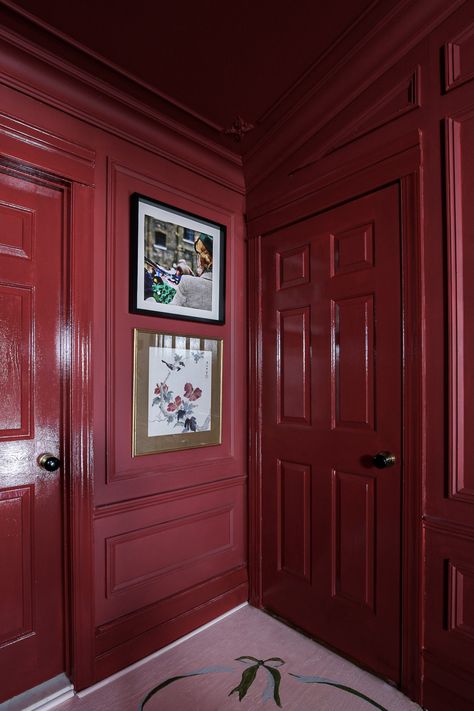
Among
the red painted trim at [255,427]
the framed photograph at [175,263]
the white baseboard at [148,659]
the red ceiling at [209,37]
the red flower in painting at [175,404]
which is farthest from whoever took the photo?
the red painted trim at [255,427]

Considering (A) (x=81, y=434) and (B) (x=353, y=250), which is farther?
(B) (x=353, y=250)

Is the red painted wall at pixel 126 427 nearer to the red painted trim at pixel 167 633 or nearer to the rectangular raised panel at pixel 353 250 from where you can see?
the red painted trim at pixel 167 633

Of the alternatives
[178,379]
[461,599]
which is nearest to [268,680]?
[461,599]

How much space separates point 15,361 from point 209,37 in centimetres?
163

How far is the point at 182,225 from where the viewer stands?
2338 millimetres

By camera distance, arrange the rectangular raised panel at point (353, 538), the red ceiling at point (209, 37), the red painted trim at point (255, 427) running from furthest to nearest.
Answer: the red painted trim at point (255, 427), the rectangular raised panel at point (353, 538), the red ceiling at point (209, 37)

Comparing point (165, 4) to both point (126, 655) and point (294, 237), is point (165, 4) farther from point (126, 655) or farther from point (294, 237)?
point (126, 655)

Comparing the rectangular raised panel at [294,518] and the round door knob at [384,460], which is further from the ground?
the round door knob at [384,460]

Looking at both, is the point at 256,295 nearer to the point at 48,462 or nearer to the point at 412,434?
the point at 412,434

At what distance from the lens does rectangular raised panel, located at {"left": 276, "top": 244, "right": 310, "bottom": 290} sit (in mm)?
2332

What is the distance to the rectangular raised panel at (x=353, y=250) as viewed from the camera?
6.69ft

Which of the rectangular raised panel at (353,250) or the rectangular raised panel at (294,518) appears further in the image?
the rectangular raised panel at (294,518)

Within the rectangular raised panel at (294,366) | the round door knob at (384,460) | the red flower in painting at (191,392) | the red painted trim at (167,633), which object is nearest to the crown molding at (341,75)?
the rectangular raised panel at (294,366)

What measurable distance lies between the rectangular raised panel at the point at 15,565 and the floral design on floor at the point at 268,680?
630 millimetres
